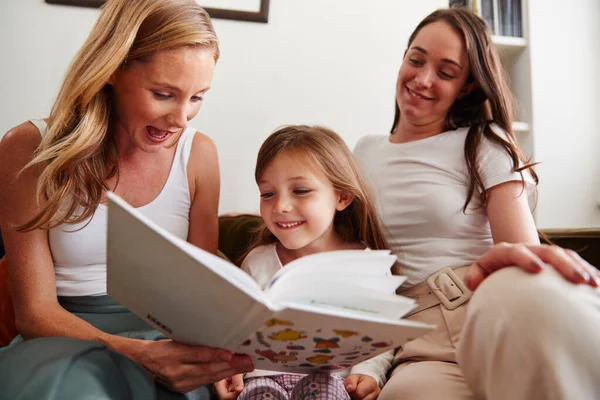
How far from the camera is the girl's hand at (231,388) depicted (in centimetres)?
111

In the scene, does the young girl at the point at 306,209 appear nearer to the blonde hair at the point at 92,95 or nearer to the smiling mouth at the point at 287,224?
the smiling mouth at the point at 287,224

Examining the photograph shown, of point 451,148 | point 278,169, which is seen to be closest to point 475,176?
point 451,148

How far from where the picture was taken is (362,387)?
1.07m

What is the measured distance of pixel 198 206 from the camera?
1.27 m

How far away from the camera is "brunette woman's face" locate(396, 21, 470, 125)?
132cm

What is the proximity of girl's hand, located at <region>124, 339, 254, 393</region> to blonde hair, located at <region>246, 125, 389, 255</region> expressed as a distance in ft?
1.73

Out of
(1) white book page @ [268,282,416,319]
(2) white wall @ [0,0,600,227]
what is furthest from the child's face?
(2) white wall @ [0,0,600,227]

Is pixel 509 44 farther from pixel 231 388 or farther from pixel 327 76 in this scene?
pixel 231 388

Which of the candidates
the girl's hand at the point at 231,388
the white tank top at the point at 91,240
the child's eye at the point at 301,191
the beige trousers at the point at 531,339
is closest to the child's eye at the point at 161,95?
the white tank top at the point at 91,240

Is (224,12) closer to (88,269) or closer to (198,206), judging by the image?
(198,206)

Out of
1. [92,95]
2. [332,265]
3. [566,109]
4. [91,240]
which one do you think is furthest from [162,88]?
[566,109]

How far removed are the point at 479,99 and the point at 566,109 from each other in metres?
0.97

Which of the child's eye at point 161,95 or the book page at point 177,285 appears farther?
the child's eye at point 161,95

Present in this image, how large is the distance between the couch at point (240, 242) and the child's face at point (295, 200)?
0.24 meters
